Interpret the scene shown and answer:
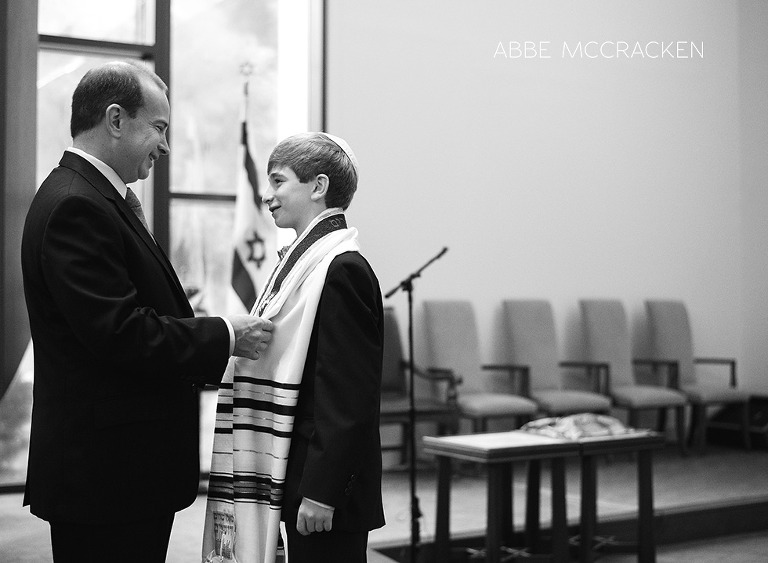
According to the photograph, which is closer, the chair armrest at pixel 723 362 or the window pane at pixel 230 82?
the window pane at pixel 230 82

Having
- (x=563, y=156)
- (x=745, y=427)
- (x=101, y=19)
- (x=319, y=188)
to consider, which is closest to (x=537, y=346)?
(x=563, y=156)

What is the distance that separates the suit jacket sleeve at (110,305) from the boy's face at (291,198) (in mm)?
290

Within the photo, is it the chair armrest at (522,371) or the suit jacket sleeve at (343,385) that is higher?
the suit jacket sleeve at (343,385)

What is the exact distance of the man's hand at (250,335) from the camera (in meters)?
1.78

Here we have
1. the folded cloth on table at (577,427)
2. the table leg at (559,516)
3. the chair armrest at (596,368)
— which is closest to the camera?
the table leg at (559,516)

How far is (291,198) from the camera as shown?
1.87 m

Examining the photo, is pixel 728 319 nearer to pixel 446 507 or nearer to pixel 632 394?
pixel 632 394

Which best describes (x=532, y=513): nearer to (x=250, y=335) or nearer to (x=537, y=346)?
(x=537, y=346)

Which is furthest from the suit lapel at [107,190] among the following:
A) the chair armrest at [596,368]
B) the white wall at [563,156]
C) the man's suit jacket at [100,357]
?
the chair armrest at [596,368]

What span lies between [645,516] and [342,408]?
2775 mm

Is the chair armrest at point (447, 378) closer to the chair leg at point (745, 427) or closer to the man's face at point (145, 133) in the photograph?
the chair leg at point (745, 427)

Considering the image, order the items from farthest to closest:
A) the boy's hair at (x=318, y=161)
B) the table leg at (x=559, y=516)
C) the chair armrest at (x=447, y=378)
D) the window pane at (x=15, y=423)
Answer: the chair armrest at (x=447, y=378), the window pane at (x=15, y=423), the table leg at (x=559, y=516), the boy's hair at (x=318, y=161)

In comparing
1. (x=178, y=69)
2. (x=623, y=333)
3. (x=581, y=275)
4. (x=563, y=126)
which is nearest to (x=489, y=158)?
(x=563, y=126)

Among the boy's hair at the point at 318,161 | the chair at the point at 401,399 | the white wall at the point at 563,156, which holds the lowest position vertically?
the chair at the point at 401,399
